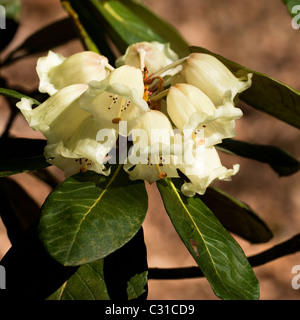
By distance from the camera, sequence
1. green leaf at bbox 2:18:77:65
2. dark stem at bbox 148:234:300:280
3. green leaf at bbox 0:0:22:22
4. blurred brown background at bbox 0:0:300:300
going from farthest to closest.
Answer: blurred brown background at bbox 0:0:300:300, green leaf at bbox 2:18:77:65, green leaf at bbox 0:0:22:22, dark stem at bbox 148:234:300:280

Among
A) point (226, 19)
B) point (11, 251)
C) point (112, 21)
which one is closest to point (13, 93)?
point (11, 251)

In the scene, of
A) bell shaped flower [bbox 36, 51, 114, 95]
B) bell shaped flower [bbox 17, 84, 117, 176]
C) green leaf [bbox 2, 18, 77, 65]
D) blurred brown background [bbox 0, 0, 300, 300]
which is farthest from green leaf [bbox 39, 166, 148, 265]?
blurred brown background [bbox 0, 0, 300, 300]

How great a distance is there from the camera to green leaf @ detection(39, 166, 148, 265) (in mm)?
678

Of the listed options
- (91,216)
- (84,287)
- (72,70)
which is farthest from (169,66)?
(84,287)

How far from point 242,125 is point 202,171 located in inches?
90.9

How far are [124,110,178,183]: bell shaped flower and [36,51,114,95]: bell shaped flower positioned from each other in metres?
0.13

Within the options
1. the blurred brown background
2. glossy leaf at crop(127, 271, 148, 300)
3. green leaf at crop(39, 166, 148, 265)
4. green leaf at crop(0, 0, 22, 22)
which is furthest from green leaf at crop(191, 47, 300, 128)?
the blurred brown background

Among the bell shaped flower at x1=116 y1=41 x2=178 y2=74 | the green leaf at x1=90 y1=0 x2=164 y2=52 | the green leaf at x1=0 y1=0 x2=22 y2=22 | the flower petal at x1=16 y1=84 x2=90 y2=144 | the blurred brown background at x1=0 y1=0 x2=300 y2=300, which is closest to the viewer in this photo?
the flower petal at x1=16 y1=84 x2=90 y2=144

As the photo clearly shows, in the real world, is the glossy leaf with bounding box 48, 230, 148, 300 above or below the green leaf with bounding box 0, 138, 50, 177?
below

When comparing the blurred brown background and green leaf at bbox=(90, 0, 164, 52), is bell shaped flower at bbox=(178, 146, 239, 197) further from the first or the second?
the blurred brown background

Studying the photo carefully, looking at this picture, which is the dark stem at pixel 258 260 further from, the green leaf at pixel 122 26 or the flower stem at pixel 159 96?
the green leaf at pixel 122 26

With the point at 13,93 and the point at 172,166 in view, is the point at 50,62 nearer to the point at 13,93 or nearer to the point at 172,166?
the point at 13,93

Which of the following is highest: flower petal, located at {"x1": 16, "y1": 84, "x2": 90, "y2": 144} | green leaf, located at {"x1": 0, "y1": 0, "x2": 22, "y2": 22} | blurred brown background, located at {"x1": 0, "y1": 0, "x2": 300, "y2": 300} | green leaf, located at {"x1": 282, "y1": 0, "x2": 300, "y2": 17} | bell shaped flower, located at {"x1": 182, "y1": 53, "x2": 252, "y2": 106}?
green leaf, located at {"x1": 282, "y1": 0, "x2": 300, "y2": 17}

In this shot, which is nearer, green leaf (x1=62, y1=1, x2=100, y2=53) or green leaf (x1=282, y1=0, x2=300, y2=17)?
green leaf (x1=282, y1=0, x2=300, y2=17)
